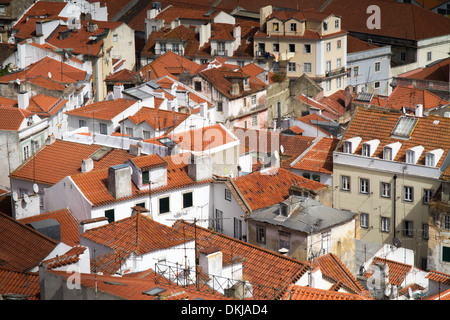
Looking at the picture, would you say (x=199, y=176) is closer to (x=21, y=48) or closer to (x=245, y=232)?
(x=245, y=232)

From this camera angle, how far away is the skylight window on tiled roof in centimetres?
4503

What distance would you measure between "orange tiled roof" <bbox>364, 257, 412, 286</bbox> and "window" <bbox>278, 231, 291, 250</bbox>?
3104 millimetres

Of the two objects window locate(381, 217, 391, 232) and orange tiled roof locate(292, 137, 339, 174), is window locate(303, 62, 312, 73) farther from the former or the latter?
window locate(381, 217, 391, 232)

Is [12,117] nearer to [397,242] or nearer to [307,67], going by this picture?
[397,242]

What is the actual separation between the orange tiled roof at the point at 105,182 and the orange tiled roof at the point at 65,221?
107 cm

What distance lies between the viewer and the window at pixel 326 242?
3703 cm

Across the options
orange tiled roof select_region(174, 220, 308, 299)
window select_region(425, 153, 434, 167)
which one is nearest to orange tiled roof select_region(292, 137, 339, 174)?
window select_region(425, 153, 434, 167)

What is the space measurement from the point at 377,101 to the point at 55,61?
2017 cm

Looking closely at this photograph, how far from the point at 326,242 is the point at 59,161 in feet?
42.3

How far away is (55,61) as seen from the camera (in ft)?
201

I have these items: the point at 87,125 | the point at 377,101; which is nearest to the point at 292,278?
the point at 87,125

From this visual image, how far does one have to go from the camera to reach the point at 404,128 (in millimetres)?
45312

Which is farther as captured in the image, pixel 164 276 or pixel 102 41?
pixel 102 41

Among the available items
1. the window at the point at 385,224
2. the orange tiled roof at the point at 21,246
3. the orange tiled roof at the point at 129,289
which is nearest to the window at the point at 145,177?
→ the orange tiled roof at the point at 21,246
